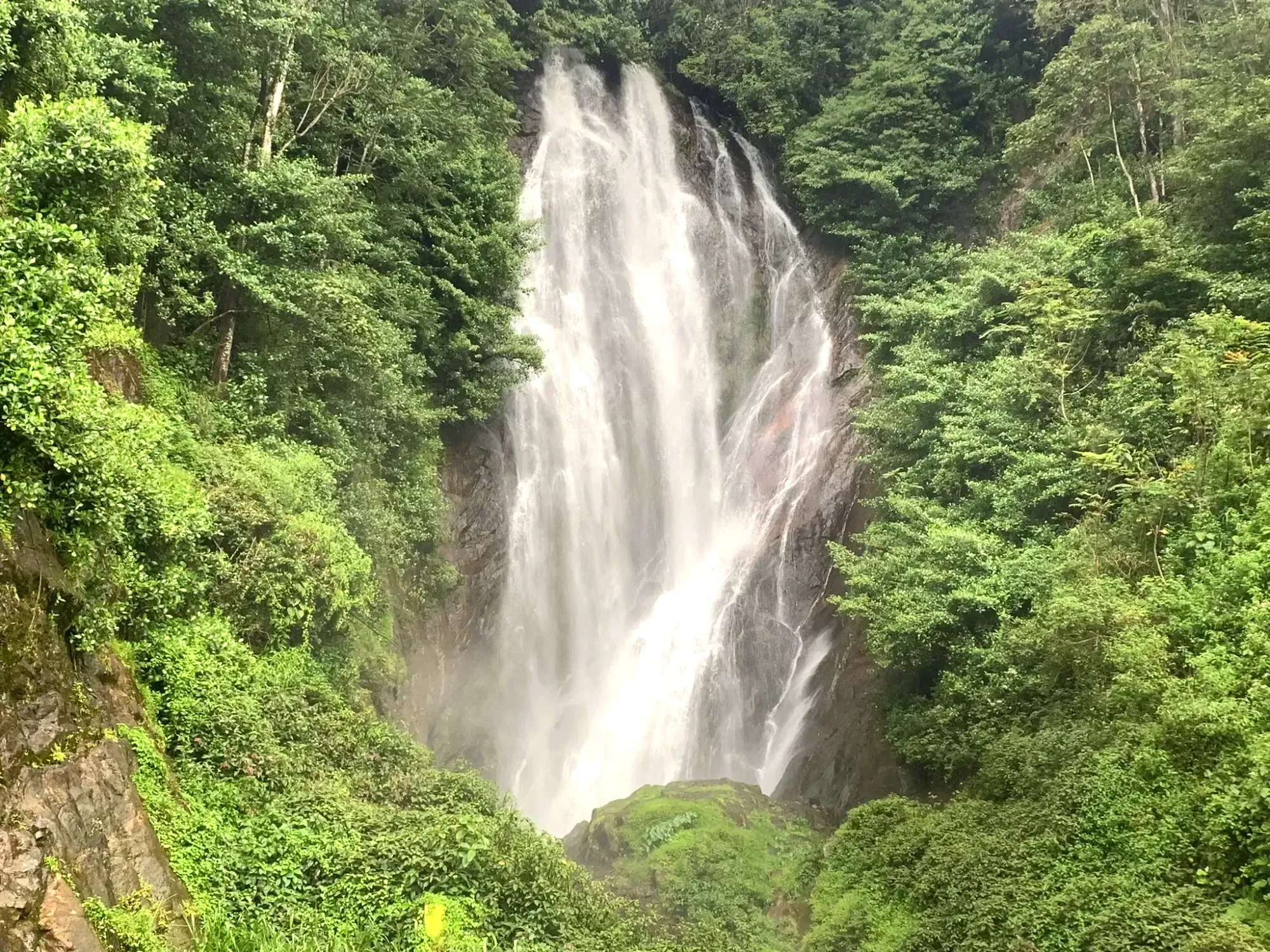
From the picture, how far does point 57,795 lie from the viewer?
5188 millimetres

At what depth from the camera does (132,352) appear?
30.3 feet

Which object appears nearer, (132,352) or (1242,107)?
(132,352)

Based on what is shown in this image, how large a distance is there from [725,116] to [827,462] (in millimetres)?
15219

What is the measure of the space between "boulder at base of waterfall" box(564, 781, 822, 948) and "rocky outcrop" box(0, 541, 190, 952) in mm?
6121

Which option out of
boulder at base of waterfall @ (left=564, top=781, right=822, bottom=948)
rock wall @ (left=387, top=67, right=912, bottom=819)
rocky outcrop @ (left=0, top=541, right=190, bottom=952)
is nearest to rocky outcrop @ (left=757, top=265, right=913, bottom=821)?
rock wall @ (left=387, top=67, right=912, bottom=819)

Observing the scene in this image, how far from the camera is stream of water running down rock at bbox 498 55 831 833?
16.6 metres

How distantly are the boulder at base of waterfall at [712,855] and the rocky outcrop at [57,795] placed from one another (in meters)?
6.12

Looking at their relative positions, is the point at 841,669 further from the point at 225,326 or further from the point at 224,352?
the point at 225,326

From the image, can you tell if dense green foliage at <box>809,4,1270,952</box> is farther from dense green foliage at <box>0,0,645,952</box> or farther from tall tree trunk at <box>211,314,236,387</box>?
tall tree trunk at <box>211,314,236,387</box>

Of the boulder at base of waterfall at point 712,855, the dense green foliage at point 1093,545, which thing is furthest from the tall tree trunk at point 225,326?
the dense green foliage at point 1093,545

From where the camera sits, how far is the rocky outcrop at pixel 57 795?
4.50 m

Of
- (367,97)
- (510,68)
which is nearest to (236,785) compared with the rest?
(367,97)

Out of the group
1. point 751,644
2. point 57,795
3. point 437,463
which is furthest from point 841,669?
point 57,795

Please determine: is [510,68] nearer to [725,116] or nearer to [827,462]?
[725,116]
